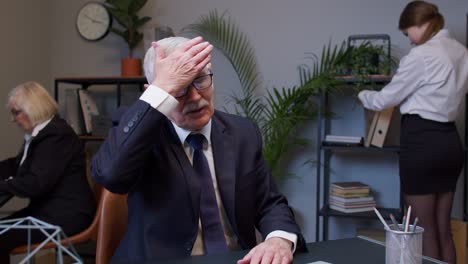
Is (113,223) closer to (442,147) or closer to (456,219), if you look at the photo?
(442,147)

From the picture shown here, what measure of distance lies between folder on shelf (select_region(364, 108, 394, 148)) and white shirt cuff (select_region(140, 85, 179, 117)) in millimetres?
2253

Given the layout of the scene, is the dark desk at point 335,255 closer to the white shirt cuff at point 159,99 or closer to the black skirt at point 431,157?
the white shirt cuff at point 159,99

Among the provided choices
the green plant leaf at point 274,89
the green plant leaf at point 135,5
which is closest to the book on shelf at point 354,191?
the green plant leaf at point 274,89

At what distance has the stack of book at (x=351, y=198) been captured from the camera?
10.3ft

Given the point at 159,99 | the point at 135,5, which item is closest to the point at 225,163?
the point at 159,99

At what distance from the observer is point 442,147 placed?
8.34ft

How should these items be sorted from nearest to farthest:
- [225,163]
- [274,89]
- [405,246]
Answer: [405,246]
[225,163]
[274,89]

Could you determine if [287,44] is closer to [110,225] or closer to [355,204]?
[355,204]

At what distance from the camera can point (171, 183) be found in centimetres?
126

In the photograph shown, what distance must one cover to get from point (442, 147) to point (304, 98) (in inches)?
41.7

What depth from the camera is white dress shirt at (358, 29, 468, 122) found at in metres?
2.53

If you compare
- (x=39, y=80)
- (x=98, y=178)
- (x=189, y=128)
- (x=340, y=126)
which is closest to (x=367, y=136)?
(x=340, y=126)

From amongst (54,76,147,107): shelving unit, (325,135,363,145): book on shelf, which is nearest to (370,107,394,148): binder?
(325,135,363,145): book on shelf

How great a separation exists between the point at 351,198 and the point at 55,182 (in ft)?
6.33
